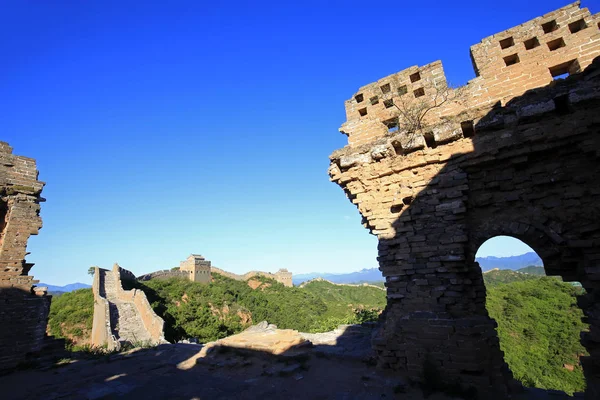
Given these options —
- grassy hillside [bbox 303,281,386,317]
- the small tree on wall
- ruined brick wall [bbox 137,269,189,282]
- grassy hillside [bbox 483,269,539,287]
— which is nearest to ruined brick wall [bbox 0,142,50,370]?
the small tree on wall

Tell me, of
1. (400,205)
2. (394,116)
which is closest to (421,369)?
(400,205)

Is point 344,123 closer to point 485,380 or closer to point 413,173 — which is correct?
point 413,173

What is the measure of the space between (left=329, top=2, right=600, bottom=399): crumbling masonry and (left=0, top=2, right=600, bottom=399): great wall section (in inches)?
0.7

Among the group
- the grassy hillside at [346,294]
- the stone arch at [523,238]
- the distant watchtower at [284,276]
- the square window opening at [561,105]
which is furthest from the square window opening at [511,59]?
the distant watchtower at [284,276]

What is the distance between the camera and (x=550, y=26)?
17.0ft

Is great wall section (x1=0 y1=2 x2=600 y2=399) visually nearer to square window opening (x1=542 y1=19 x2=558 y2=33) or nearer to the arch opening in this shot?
square window opening (x1=542 y1=19 x2=558 y2=33)

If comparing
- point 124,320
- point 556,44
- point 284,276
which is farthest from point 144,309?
point 284,276

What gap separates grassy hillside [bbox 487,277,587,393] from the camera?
13.2 m

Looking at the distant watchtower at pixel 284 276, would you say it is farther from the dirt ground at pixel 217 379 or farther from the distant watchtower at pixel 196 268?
the dirt ground at pixel 217 379

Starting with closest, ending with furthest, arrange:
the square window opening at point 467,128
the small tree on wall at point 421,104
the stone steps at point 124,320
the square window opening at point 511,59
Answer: the square window opening at point 467,128
the square window opening at point 511,59
the small tree on wall at point 421,104
the stone steps at point 124,320

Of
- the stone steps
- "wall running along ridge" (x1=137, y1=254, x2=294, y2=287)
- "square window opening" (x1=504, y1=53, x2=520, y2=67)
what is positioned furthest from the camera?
"wall running along ridge" (x1=137, y1=254, x2=294, y2=287)

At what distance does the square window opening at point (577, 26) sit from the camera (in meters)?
4.90

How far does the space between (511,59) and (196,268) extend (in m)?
39.3

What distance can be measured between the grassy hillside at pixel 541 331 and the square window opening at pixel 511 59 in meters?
12.5
